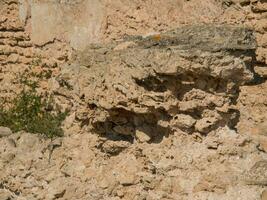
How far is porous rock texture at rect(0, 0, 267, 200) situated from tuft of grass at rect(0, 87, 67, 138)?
8.1 inches

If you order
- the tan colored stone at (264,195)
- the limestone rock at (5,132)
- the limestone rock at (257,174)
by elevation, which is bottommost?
the limestone rock at (5,132)

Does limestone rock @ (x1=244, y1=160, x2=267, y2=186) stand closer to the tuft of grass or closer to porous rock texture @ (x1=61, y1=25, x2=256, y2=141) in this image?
porous rock texture @ (x1=61, y1=25, x2=256, y2=141)

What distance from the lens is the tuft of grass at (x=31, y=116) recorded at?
486 cm

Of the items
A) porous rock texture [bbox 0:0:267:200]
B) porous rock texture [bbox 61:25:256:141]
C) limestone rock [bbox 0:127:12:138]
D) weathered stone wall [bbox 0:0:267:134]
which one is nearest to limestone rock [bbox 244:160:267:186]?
porous rock texture [bbox 0:0:267:200]

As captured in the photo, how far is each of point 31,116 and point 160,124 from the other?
7.97ft

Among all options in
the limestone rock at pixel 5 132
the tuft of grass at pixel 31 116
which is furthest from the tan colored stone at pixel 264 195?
the limestone rock at pixel 5 132

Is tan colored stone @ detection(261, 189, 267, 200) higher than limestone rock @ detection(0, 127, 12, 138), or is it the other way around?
tan colored stone @ detection(261, 189, 267, 200)

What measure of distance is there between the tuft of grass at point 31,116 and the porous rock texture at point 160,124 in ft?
0.68

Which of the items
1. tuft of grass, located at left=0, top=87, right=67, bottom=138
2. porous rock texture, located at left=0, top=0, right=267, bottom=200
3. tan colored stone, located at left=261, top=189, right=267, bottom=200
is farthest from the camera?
tuft of grass, located at left=0, top=87, right=67, bottom=138

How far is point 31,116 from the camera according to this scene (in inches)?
232

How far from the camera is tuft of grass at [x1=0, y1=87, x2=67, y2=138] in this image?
486 centimetres

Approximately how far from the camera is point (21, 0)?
6.80 m

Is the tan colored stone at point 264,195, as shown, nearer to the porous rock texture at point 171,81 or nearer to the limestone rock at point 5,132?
the porous rock texture at point 171,81

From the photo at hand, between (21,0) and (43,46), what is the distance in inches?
24.8
